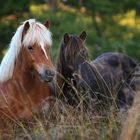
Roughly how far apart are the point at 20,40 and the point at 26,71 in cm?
41

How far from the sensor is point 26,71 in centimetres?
1020

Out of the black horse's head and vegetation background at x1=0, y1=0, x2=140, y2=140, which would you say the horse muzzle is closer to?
the black horse's head

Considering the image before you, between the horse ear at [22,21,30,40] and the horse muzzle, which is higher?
the horse ear at [22,21,30,40]

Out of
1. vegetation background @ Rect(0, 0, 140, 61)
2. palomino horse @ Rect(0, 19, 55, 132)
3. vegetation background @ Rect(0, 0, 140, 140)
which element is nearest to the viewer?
palomino horse @ Rect(0, 19, 55, 132)

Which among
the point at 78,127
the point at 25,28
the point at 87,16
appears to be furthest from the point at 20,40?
the point at 87,16

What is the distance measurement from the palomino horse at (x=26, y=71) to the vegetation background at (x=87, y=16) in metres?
26.0

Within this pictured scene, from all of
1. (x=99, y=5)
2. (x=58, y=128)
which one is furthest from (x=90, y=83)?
(x=99, y=5)

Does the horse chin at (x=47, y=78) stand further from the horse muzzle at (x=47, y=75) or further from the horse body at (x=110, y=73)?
the horse body at (x=110, y=73)

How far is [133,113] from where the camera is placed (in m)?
6.78

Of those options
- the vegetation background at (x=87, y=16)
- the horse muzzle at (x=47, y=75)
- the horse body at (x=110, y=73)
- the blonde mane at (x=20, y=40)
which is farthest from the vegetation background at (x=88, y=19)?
the horse muzzle at (x=47, y=75)

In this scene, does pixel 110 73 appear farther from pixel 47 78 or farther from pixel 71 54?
pixel 47 78

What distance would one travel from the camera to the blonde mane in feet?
32.8

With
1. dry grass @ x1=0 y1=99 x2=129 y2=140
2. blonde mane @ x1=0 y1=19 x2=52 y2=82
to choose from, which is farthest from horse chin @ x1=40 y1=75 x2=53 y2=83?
A: dry grass @ x1=0 y1=99 x2=129 y2=140

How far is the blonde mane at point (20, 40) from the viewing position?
1000 cm
